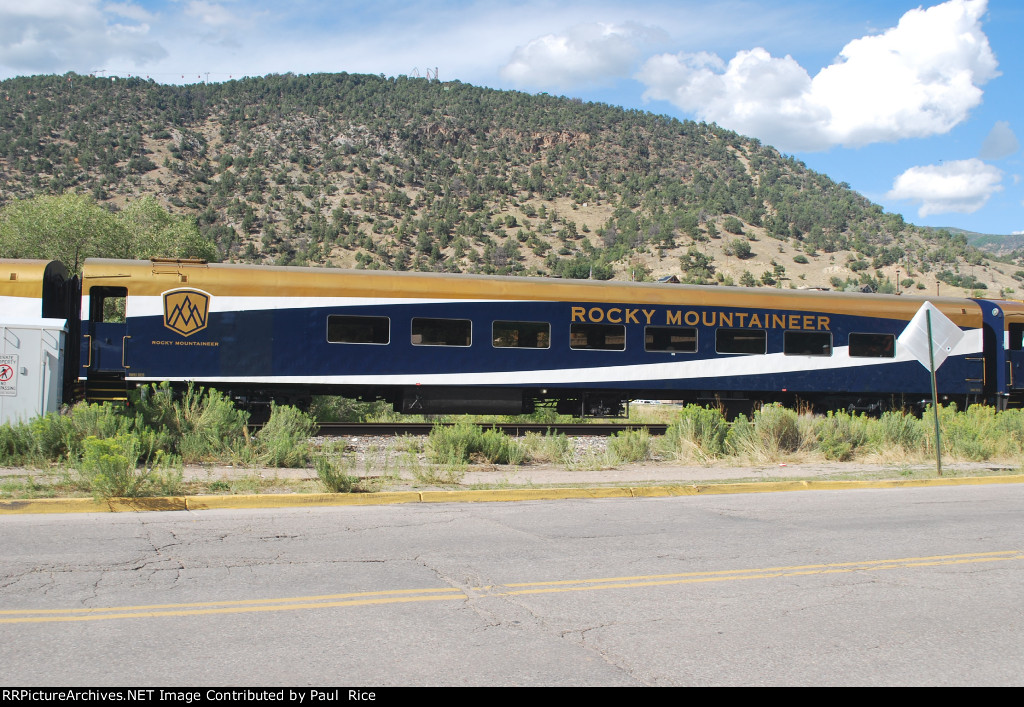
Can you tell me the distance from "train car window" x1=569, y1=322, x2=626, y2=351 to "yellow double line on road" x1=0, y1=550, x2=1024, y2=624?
37.7 ft

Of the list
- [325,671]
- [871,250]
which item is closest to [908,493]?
[325,671]

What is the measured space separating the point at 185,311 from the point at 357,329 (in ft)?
11.1

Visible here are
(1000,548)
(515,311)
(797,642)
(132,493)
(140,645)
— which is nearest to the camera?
(140,645)

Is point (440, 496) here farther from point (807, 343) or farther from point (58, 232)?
point (58, 232)

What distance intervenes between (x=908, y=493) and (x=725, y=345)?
8.18 metres

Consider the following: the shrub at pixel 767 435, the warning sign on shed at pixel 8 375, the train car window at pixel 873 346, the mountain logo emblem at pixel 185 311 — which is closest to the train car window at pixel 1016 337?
the train car window at pixel 873 346

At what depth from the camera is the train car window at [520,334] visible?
18.0 metres

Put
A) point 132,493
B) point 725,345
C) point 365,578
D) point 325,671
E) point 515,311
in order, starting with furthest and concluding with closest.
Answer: point 725,345
point 515,311
point 132,493
point 365,578
point 325,671

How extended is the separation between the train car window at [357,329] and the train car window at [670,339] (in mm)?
5782

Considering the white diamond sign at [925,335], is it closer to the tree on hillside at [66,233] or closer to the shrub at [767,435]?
the shrub at [767,435]

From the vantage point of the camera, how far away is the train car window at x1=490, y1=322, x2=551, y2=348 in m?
18.0

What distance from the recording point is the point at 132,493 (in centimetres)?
920

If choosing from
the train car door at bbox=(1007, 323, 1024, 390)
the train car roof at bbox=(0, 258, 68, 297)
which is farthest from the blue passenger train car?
the train car door at bbox=(1007, 323, 1024, 390)

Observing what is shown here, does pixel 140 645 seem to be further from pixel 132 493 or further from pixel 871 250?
pixel 871 250
